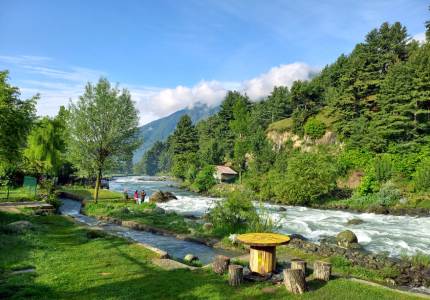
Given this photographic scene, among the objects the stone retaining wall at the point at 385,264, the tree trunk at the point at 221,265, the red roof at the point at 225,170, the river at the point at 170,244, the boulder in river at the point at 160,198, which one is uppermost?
the red roof at the point at 225,170

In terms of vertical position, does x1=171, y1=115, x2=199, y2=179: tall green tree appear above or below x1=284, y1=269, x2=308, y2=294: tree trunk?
above

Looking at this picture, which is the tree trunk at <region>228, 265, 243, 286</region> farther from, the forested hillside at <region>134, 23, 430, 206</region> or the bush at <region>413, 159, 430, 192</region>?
the bush at <region>413, 159, 430, 192</region>

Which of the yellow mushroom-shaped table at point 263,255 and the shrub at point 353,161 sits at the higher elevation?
the shrub at point 353,161

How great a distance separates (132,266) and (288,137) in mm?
65176

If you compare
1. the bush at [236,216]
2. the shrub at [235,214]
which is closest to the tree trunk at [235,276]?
the bush at [236,216]

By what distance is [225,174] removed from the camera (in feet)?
254

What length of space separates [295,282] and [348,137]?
178 feet

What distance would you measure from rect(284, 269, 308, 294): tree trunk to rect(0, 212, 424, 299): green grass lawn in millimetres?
217

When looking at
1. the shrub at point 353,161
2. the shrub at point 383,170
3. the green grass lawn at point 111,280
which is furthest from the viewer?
the shrub at point 353,161

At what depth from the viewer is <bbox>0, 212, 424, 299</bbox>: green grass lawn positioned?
33.3 ft

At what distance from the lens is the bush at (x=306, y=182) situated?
145ft

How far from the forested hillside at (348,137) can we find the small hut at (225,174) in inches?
87.5

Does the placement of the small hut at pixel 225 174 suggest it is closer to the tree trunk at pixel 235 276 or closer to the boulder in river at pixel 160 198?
the boulder in river at pixel 160 198

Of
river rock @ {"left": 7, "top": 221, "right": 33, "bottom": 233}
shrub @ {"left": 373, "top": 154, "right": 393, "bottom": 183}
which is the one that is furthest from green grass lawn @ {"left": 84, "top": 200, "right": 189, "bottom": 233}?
shrub @ {"left": 373, "top": 154, "right": 393, "bottom": 183}
